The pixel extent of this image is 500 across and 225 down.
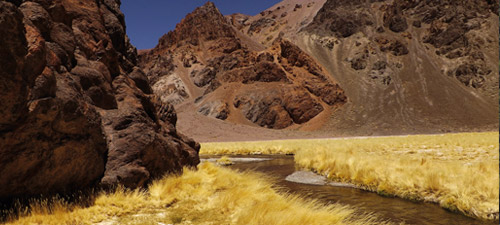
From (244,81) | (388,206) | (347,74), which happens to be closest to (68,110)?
(388,206)

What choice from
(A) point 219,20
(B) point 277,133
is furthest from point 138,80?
(A) point 219,20

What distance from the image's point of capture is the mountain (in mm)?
64938

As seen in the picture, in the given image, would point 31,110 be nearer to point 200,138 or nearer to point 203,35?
point 200,138

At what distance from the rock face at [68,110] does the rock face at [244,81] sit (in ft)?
188

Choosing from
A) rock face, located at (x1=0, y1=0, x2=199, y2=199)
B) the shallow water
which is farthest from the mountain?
rock face, located at (x1=0, y1=0, x2=199, y2=199)

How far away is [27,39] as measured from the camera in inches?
216

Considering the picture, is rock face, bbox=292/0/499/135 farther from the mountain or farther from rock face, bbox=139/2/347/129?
rock face, bbox=139/2/347/129

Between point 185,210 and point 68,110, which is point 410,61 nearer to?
point 185,210

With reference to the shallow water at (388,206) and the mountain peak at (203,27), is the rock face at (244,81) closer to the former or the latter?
the mountain peak at (203,27)

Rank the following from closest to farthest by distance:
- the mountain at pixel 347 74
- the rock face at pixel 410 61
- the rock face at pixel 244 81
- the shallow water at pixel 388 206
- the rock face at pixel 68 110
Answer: the rock face at pixel 68 110
the shallow water at pixel 388 206
the rock face at pixel 410 61
the mountain at pixel 347 74
the rock face at pixel 244 81

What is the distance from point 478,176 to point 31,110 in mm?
11090

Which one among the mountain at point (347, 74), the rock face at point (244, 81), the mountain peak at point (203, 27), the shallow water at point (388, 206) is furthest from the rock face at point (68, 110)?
the mountain peak at point (203, 27)

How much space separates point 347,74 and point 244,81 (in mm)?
30302

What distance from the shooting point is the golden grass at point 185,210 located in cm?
523
